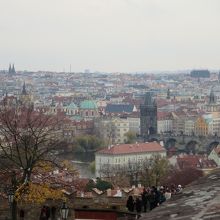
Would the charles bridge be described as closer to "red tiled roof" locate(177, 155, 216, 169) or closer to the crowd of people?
"red tiled roof" locate(177, 155, 216, 169)

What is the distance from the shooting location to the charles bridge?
5228 cm

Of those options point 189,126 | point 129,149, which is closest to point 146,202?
point 129,149

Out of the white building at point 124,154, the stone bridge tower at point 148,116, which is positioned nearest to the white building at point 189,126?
the stone bridge tower at point 148,116

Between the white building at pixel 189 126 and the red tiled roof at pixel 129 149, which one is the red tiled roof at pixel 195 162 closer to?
the red tiled roof at pixel 129 149

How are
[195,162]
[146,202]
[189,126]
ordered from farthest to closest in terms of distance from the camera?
[189,126] < [195,162] < [146,202]

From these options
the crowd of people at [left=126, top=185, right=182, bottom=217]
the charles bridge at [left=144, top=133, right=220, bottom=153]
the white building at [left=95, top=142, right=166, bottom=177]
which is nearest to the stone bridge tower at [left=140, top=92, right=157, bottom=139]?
the charles bridge at [left=144, top=133, right=220, bottom=153]

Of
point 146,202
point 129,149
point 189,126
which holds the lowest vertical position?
point 189,126

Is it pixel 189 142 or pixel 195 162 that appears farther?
pixel 189 142

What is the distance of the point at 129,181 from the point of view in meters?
24.1

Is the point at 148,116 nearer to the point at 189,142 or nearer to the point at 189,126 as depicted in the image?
the point at 189,126

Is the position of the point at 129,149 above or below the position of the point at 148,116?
above

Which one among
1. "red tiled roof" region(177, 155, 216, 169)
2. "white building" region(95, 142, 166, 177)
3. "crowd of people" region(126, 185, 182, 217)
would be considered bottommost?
"white building" region(95, 142, 166, 177)

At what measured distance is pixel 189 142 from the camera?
5469cm

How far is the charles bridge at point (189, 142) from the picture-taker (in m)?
52.3
